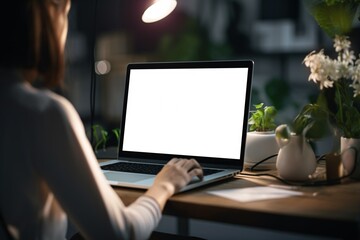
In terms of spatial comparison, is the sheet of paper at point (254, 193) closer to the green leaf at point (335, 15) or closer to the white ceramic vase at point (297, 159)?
the white ceramic vase at point (297, 159)

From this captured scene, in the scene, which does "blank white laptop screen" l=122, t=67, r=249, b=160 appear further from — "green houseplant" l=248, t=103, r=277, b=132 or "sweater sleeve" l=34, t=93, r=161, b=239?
→ "sweater sleeve" l=34, t=93, r=161, b=239

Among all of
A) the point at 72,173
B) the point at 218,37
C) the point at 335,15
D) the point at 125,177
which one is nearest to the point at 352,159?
the point at 335,15

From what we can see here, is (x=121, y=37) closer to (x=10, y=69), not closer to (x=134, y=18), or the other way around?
(x=134, y=18)

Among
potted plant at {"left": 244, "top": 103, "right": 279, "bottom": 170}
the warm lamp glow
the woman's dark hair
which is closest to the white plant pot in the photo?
potted plant at {"left": 244, "top": 103, "right": 279, "bottom": 170}

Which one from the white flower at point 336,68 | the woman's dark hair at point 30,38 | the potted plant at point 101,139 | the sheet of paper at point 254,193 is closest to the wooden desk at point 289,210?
the sheet of paper at point 254,193

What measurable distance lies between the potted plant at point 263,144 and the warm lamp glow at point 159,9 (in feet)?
1.56

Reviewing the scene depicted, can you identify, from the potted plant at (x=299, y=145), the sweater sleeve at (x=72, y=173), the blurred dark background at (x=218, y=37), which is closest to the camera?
the sweater sleeve at (x=72, y=173)

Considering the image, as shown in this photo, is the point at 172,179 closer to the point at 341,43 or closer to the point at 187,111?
the point at 187,111

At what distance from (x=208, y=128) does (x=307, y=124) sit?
303 millimetres

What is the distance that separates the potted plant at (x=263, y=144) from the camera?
150cm

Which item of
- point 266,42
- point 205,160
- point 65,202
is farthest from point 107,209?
point 266,42

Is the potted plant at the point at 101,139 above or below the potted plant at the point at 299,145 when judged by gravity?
below

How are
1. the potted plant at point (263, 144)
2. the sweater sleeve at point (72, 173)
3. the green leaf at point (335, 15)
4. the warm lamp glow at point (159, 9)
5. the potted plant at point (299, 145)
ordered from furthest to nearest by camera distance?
1. the warm lamp glow at point (159, 9)
2. the potted plant at point (263, 144)
3. the green leaf at point (335, 15)
4. the potted plant at point (299, 145)
5. the sweater sleeve at point (72, 173)

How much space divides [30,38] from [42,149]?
20 centimetres
